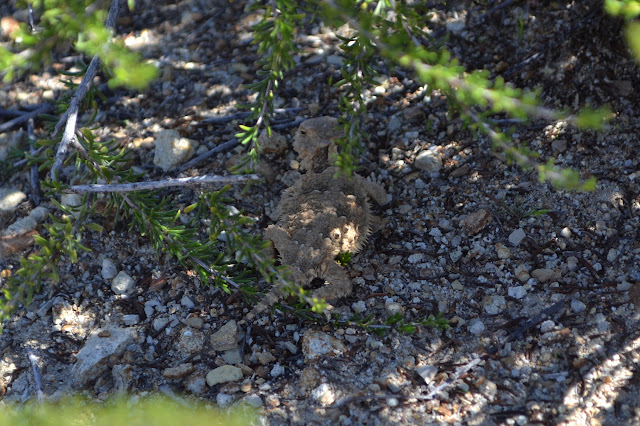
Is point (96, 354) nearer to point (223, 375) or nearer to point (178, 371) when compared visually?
point (178, 371)

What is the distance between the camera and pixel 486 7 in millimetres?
4578

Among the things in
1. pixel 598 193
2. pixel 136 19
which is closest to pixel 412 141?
pixel 598 193

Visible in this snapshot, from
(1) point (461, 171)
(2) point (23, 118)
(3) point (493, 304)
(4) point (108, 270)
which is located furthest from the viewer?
(2) point (23, 118)

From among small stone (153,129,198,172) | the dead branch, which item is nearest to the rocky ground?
small stone (153,129,198,172)

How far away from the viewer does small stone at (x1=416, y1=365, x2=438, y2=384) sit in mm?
2932

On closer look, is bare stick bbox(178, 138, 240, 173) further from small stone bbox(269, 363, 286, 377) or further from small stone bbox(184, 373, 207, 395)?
small stone bbox(269, 363, 286, 377)

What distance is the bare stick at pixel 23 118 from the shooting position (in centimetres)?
455

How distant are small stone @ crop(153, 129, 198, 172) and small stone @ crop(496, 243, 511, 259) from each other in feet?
8.18

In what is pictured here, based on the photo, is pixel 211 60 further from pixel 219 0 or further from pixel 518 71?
pixel 518 71

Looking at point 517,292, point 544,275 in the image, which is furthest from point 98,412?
point 544,275

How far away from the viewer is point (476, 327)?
3170 millimetres

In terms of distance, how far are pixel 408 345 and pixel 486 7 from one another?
3092mm

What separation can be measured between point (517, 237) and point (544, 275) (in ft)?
1.10

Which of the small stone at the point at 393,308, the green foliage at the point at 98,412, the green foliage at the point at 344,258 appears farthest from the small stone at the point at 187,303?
the small stone at the point at 393,308
